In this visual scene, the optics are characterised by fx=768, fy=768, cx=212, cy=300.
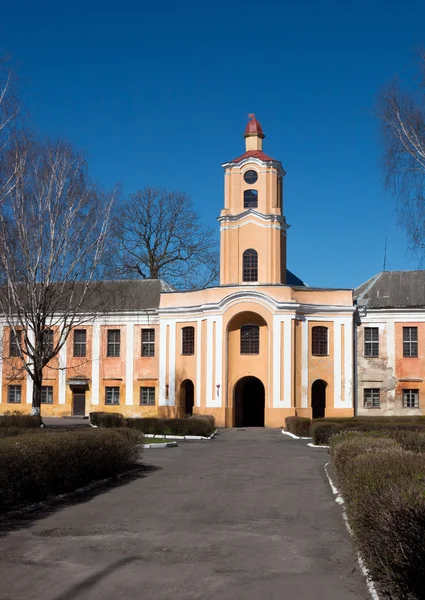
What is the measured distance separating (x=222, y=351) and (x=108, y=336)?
950 cm

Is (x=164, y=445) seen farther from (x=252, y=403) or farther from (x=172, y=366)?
(x=252, y=403)

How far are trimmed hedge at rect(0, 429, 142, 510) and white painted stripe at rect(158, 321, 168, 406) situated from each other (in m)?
24.4

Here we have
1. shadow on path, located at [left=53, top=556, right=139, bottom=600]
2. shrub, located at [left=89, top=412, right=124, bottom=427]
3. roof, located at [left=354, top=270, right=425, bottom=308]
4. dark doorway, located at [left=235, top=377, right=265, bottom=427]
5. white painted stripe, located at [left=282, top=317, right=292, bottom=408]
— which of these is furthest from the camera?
roof, located at [left=354, top=270, right=425, bottom=308]

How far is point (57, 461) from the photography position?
14.6 meters

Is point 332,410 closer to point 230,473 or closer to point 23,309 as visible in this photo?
point 23,309

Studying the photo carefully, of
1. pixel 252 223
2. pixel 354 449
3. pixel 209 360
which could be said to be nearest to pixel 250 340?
pixel 209 360

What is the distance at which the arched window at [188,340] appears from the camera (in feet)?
144

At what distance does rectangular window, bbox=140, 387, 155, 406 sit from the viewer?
4644 cm

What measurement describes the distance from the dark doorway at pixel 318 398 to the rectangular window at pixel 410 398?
4.91 m

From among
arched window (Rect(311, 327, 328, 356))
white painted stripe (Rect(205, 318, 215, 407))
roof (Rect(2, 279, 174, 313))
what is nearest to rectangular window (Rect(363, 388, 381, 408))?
arched window (Rect(311, 327, 328, 356))

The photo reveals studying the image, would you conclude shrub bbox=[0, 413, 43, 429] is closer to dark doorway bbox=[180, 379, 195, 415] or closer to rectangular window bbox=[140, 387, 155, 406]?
dark doorway bbox=[180, 379, 195, 415]

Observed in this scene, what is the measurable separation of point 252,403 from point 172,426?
12.2 m

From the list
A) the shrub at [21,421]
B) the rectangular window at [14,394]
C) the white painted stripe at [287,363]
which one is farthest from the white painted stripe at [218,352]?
the rectangular window at [14,394]

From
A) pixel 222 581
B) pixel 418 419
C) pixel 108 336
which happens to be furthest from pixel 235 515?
pixel 108 336
